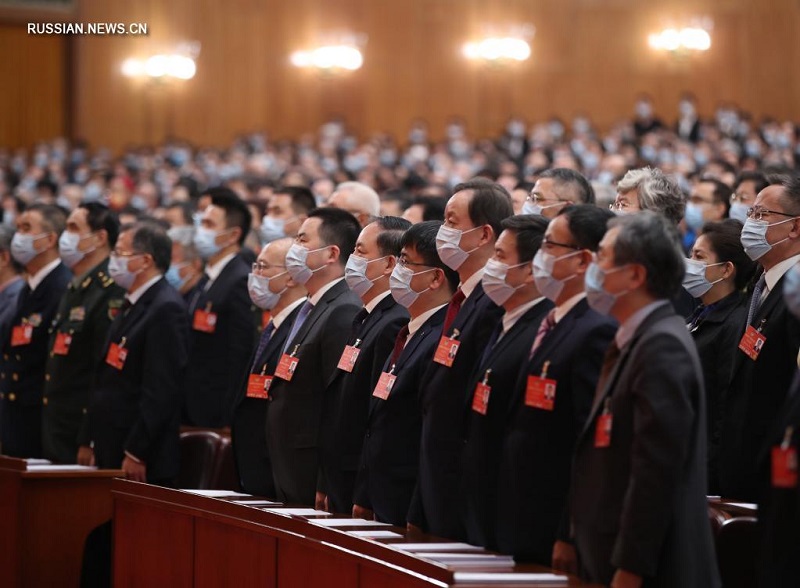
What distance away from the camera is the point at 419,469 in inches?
171

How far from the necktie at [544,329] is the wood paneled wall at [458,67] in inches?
693

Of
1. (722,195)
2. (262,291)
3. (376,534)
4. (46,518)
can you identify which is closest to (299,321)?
(262,291)

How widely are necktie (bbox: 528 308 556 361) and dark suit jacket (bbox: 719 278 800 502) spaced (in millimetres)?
845

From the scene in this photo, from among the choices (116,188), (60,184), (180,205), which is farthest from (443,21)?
(180,205)

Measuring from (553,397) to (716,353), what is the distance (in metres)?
1.21

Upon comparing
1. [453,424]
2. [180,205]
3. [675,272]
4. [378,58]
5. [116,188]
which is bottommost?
[453,424]

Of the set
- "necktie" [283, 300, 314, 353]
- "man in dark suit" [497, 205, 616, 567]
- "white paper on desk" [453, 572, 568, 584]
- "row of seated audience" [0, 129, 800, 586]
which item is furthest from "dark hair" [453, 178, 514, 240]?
"white paper on desk" [453, 572, 568, 584]

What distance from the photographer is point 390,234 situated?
5055 millimetres

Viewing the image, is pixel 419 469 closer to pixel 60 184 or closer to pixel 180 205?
pixel 180 205

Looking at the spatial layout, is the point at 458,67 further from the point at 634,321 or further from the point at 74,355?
the point at 634,321

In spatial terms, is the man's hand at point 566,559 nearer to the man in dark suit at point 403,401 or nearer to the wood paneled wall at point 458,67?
the man in dark suit at point 403,401

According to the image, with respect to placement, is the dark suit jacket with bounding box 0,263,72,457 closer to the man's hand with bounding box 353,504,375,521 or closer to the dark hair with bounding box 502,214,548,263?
the man's hand with bounding box 353,504,375,521

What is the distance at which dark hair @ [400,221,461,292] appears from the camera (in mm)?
4664

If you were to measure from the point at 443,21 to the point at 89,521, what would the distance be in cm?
1751
